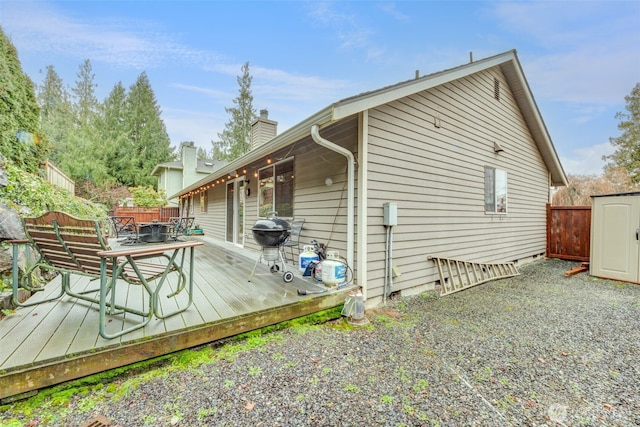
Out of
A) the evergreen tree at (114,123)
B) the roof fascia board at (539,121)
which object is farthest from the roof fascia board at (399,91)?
the evergreen tree at (114,123)

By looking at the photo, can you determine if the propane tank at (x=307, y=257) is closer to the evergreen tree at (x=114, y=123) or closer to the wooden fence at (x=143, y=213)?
the wooden fence at (x=143, y=213)

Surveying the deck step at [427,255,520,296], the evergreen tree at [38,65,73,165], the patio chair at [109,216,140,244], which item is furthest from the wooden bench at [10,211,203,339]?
the evergreen tree at [38,65,73,165]

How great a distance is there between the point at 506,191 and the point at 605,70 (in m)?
9.37

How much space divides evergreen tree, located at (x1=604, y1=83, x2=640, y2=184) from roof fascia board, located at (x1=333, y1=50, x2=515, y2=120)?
16291mm

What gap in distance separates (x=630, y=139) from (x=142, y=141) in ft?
108

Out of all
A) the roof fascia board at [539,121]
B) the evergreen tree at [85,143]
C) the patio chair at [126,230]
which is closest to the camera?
the roof fascia board at [539,121]

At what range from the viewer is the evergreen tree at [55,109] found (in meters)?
19.1

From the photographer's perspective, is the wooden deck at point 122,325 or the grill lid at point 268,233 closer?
the wooden deck at point 122,325

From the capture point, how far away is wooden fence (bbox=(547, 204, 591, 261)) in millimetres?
7055

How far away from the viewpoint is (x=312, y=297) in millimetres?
3059

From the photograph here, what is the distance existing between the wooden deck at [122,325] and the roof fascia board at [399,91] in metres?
2.12

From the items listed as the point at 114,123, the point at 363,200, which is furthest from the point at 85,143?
the point at 363,200

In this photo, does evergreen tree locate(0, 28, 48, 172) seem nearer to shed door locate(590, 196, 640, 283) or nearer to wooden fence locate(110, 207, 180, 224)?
wooden fence locate(110, 207, 180, 224)

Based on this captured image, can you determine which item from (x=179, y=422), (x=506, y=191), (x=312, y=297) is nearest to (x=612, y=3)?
(x=506, y=191)
